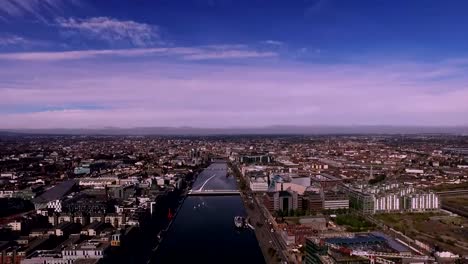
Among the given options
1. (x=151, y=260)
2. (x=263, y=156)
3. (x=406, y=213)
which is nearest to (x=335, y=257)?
(x=151, y=260)

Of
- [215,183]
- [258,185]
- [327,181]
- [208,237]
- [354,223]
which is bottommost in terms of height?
[208,237]

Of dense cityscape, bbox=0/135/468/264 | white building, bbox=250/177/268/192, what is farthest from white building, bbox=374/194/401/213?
white building, bbox=250/177/268/192

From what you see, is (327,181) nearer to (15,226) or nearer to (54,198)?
(54,198)

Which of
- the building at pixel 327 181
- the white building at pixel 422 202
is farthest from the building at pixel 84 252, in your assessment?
the building at pixel 327 181

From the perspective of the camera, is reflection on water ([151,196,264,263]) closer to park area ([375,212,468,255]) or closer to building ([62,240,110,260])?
building ([62,240,110,260])

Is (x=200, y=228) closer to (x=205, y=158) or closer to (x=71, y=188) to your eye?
(x=71, y=188)

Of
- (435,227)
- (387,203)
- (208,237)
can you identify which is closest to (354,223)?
(435,227)
